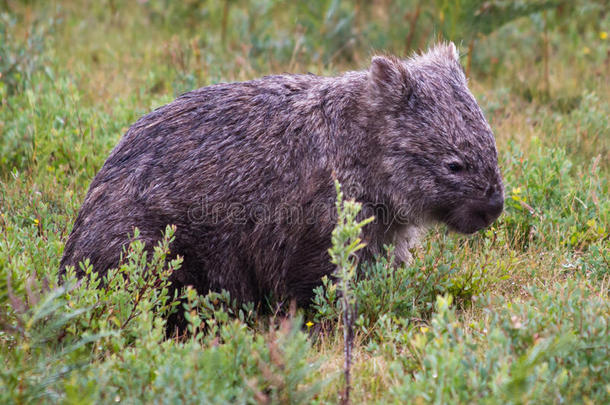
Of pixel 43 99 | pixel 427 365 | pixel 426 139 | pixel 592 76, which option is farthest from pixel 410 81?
pixel 592 76

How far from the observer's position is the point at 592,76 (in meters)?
7.41

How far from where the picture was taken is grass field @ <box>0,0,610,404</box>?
116 inches

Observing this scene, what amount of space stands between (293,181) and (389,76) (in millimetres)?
808

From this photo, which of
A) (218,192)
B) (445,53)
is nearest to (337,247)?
(218,192)

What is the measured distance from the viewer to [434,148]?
4023mm

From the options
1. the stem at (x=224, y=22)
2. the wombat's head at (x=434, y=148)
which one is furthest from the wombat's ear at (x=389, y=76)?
the stem at (x=224, y=22)

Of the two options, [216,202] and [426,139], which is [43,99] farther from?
[426,139]

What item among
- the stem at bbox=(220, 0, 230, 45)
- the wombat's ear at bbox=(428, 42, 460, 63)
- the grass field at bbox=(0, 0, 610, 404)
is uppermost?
the wombat's ear at bbox=(428, 42, 460, 63)

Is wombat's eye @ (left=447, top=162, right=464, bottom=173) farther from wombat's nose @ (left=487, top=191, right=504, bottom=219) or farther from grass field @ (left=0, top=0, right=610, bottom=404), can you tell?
grass field @ (left=0, top=0, right=610, bottom=404)

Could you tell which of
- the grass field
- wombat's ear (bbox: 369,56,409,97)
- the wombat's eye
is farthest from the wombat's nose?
wombat's ear (bbox: 369,56,409,97)

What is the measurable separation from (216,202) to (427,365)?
167 cm

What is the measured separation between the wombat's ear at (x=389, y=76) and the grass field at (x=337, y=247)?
933 mm

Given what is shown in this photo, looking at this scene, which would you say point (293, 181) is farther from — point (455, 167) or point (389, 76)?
point (455, 167)

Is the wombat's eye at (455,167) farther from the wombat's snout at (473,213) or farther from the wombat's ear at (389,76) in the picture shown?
the wombat's ear at (389,76)
